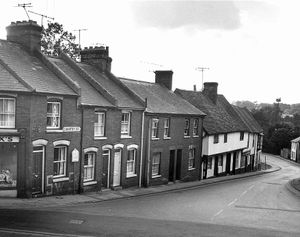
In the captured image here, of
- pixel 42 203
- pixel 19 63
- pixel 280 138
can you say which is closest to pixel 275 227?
pixel 42 203

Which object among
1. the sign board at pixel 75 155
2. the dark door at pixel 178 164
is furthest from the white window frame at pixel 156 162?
the sign board at pixel 75 155

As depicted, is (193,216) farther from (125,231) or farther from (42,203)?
(42,203)

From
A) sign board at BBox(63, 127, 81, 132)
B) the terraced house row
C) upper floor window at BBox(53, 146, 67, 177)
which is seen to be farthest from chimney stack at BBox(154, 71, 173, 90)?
upper floor window at BBox(53, 146, 67, 177)

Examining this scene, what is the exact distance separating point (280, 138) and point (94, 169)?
248 feet

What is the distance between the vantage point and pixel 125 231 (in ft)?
47.8

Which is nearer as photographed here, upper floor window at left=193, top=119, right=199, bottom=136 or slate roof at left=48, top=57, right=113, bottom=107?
slate roof at left=48, top=57, right=113, bottom=107

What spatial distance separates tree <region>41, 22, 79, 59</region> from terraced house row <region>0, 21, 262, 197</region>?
1533 cm

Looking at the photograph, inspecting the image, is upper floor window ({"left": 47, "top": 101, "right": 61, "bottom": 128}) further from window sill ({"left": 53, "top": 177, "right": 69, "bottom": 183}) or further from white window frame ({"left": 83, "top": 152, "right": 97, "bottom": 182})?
white window frame ({"left": 83, "top": 152, "right": 97, "bottom": 182})

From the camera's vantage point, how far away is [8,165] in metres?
19.7

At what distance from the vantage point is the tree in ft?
153

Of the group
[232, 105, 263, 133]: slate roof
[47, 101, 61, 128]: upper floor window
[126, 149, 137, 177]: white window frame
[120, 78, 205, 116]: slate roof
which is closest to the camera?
[47, 101, 61, 128]: upper floor window

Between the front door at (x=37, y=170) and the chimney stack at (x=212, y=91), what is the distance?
2991 cm

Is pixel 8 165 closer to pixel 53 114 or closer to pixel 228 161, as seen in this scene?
pixel 53 114

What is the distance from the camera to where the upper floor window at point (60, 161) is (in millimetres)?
21797
